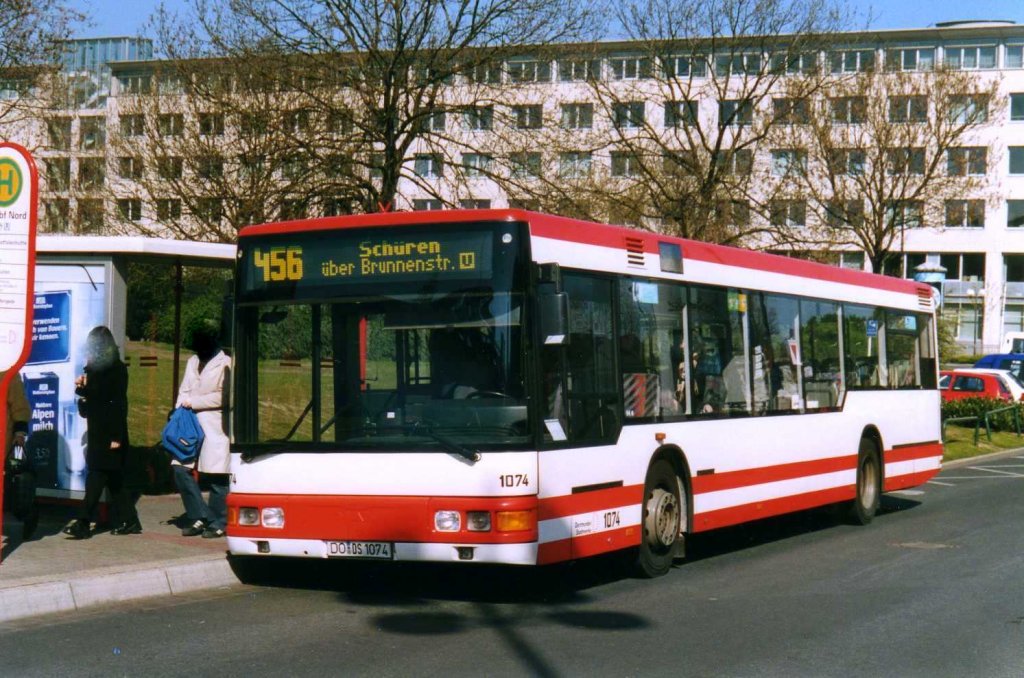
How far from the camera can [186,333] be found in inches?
604

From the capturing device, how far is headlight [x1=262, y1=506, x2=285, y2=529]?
33.3ft

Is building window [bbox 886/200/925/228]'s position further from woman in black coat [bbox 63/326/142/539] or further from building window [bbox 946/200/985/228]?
woman in black coat [bbox 63/326/142/539]

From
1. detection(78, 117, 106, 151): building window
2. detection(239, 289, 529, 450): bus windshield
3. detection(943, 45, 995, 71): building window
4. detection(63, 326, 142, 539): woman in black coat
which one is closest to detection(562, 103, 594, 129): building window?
detection(78, 117, 106, 151): building window

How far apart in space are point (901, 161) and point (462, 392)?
3281 cm

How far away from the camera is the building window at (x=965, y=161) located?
4147cm

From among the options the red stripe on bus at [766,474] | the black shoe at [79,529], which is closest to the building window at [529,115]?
the red stripe on bus at [766,474]

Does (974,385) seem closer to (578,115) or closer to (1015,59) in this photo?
(578,115)

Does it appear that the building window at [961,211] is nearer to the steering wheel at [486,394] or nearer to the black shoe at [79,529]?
the black shoe at [79,529]

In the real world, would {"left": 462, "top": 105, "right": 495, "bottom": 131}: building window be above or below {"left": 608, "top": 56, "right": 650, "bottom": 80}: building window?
below

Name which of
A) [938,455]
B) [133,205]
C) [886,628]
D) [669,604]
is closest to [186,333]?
[669,604]

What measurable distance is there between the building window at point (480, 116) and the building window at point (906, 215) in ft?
59.4

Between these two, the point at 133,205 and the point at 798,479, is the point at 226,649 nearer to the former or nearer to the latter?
the point at 798,479

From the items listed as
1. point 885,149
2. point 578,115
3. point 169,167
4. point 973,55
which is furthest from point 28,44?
point 973,55

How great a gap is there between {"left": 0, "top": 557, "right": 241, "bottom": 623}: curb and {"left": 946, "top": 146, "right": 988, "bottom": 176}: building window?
34.5 m
